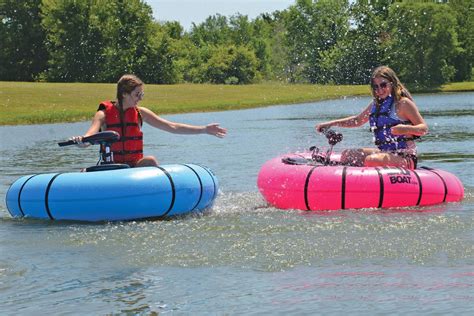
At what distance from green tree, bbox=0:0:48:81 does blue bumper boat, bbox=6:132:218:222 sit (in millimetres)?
71670

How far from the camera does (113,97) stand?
48719 millimetres

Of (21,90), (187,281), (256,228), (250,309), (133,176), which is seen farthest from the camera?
(21,90)

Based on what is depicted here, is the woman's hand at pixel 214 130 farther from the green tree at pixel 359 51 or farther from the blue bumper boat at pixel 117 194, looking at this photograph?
the green tree at pixel 359 51

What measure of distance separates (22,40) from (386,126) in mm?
73928

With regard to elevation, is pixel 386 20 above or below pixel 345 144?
above

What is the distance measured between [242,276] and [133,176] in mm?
2828

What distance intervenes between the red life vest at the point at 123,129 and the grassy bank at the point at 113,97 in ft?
A: 81.4

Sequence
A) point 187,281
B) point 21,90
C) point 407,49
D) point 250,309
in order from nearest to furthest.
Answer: point 250,309 < point 187,281 < point 21,90 < point 407,49

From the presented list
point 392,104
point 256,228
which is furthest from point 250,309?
point 392,104

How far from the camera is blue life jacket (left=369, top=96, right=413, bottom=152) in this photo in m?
10.1

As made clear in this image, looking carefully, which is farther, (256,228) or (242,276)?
(256,228)

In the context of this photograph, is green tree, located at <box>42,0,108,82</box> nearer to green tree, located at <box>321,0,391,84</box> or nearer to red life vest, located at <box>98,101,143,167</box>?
green tree, located at <box>321,0,391,84</box>

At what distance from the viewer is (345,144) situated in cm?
2041

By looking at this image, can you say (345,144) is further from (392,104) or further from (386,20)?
(386,20)
